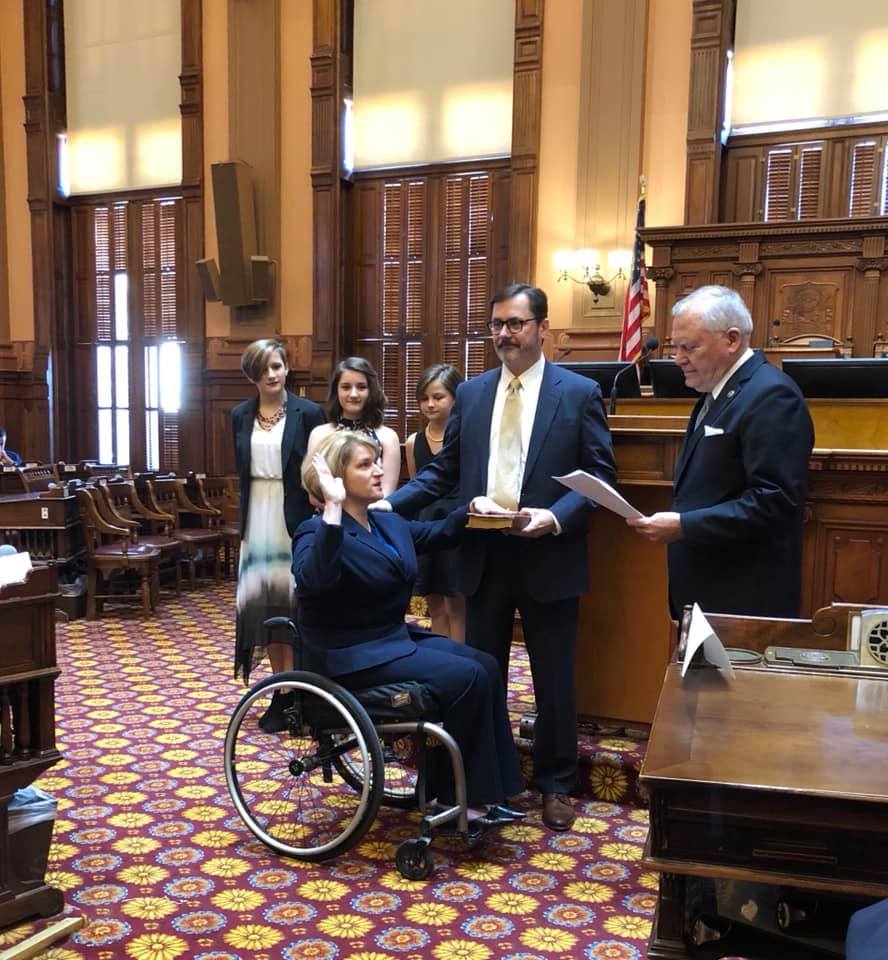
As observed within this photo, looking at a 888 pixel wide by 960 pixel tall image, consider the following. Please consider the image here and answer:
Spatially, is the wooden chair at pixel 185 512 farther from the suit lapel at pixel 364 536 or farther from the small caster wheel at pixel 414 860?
the small caster wheel at pixel 414 860

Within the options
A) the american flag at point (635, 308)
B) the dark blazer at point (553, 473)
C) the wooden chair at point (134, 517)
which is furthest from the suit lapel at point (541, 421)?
the american flag at point (635, 308)

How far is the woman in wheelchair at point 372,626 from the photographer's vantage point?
2.54m

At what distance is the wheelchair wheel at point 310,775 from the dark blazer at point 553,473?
0.62m

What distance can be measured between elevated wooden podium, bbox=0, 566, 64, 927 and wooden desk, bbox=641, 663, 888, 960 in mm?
1575

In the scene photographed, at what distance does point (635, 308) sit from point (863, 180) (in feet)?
7.65

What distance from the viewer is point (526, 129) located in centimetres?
844

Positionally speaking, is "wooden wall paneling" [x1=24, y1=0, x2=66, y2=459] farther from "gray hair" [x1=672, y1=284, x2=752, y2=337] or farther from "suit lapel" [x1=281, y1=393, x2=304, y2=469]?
"gray hair" [x1=672, y1=284, x2=752, y2=337]

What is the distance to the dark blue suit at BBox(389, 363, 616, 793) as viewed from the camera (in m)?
2.79

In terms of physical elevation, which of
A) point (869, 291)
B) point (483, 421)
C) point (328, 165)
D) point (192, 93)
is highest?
point (192, 93)

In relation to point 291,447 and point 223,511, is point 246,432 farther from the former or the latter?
point 223,511

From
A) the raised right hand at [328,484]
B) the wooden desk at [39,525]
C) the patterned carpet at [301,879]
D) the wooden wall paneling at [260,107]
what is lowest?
the patterned carpet at [301,879]

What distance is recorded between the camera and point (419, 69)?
9039mm

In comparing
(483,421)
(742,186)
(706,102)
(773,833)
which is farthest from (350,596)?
(742,186)

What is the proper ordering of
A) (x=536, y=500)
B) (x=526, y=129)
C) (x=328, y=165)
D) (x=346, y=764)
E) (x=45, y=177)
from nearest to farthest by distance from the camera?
(x=536, y=500) → (x=346, y=764) → (x=526, y=129) → (x=328, y=165) → (x=45, y=177)
